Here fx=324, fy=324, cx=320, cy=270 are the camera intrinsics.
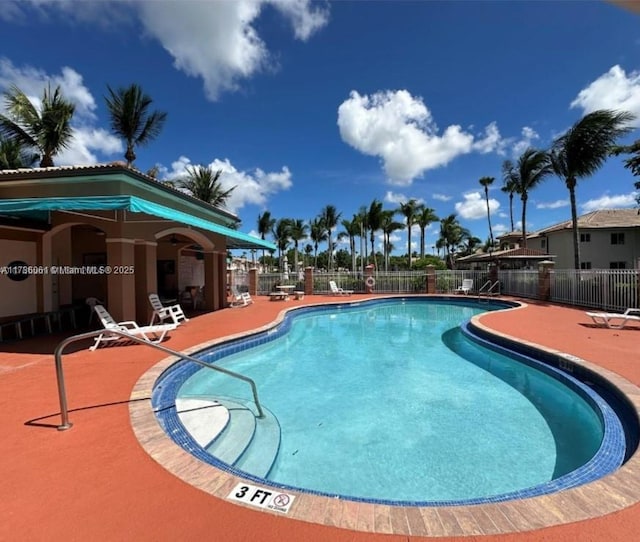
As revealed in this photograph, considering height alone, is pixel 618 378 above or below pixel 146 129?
below

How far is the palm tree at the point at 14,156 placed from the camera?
20.1 m

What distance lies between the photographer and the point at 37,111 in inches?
702

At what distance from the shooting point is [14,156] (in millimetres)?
20938

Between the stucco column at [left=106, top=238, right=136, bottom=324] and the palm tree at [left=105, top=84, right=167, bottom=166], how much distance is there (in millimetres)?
13447

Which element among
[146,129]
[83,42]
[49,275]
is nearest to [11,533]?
[49,275]

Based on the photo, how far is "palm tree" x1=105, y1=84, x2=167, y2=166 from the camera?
62.3ft

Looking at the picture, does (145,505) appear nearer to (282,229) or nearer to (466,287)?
(466,287)

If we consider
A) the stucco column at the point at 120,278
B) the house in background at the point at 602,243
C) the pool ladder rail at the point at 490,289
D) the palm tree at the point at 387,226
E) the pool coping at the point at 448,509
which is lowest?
the pool coping at the point at 448,509

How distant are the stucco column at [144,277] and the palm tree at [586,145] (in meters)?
21.4

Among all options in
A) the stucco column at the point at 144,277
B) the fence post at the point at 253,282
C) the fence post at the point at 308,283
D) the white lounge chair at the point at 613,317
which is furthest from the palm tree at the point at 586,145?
the stucco column at the point at 144,277

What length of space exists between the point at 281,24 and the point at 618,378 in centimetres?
1389

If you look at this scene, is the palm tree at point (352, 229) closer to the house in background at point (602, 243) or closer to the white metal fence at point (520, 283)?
the house in background at point (602, 243)

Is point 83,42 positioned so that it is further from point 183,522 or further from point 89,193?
point 183,522

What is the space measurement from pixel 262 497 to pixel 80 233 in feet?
44.8
